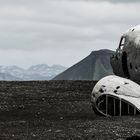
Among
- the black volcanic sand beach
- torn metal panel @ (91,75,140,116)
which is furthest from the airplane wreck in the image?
the black volcanic sand beach

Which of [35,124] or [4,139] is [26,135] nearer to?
[4,139]

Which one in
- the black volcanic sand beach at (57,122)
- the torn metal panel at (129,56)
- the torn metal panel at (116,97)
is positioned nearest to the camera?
the black volcanic sand beach at (57,122)

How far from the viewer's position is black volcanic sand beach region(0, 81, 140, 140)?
1738 centimetres

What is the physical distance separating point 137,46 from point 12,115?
7824mm

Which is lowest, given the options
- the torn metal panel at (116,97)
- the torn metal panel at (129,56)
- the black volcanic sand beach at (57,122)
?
the black volcanic sand beach at (57,122)

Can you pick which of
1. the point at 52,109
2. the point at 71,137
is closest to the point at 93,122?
the point at 71,137

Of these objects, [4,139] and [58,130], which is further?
[58,130]

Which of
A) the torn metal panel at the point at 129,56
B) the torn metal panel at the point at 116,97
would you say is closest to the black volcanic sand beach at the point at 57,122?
the torn metal panel at the point at 116,97

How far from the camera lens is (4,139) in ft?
55.5

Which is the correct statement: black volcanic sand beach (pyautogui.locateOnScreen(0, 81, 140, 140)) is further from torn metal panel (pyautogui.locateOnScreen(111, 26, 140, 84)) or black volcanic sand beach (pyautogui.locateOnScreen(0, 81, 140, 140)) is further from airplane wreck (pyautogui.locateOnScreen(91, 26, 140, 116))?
torn metal panel (pyautogui.locateOnScreen(111, 26, 140, 84))

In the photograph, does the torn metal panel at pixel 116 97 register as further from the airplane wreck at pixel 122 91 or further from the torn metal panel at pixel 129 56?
the torn metal panel at pixel 129 56

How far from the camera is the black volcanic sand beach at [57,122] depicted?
17.4 meters

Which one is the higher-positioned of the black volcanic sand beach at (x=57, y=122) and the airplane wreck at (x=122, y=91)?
the airplane wreck at (x=122, y=91)

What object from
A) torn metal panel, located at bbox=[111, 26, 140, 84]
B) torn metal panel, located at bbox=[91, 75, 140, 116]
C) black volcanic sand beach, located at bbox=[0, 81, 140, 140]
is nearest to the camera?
black volcanic sand beach, located at bbox=[0, 81, 140, 140]
